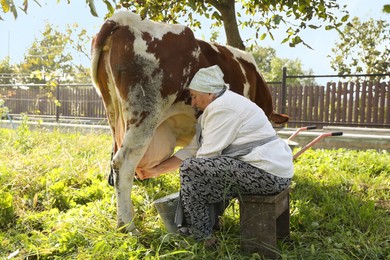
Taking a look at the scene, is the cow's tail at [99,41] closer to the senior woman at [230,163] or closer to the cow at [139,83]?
the cow at [139,83]

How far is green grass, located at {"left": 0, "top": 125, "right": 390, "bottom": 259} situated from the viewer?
305 centimetres

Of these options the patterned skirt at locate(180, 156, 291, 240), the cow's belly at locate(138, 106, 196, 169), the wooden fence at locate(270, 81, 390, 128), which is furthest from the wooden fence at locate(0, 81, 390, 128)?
the patterned skirt at locate(180, 156, 291, 240)

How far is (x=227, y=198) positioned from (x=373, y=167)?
3854 millimetres

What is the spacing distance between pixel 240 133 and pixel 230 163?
0.23 meters

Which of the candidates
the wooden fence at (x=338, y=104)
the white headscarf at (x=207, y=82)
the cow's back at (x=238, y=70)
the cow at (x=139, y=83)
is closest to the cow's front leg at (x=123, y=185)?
the cow at (x=139, y=83)

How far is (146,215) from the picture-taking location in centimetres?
391

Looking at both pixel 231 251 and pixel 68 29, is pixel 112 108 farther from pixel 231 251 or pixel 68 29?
pixel 68 29

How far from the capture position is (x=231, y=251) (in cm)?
303

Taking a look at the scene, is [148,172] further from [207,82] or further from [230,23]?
[230,23]

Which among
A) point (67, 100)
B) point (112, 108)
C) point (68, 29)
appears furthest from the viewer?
point (67, 100)

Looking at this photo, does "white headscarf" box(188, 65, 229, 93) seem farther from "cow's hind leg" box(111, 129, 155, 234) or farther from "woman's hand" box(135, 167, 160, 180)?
"woman's hand" box(135, 167, 160, 180)

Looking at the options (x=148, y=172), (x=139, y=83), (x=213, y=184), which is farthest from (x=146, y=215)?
(x=139, y=83)

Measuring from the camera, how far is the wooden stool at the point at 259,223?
2.94 meters

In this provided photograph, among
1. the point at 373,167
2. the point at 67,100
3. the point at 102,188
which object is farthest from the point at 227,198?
the point at 67,100
